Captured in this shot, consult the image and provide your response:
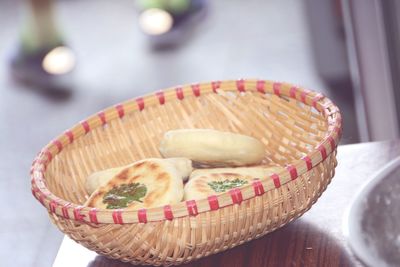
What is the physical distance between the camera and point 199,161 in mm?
965

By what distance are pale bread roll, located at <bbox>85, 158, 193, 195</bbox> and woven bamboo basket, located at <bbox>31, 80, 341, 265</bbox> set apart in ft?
0.10

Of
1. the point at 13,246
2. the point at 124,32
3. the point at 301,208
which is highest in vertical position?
the point at 301,208

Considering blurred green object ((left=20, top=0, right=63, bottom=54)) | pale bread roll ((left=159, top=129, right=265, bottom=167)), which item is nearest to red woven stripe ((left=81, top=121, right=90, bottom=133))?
pale bread roll ((left=159, top=129, right=265, bottom=167))

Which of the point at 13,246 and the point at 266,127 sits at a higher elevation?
the point at 266,127

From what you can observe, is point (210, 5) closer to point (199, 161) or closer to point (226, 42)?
point (226, 42)

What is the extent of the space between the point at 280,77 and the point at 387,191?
1.97m

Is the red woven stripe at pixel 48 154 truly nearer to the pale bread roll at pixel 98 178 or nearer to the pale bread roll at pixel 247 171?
the pale bread roll at pixel 98 178

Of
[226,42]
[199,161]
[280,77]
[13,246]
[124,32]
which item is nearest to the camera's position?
[199,161]

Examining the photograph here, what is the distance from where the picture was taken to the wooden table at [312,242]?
2.74 ft

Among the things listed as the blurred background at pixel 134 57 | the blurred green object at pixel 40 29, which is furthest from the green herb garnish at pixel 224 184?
the blurred green object at pixel 40 29

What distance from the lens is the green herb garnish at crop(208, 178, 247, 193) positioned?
0.86 m

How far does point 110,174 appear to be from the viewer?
94 cm

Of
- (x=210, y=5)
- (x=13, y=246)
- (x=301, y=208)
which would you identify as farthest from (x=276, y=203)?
(x=210, y=5)

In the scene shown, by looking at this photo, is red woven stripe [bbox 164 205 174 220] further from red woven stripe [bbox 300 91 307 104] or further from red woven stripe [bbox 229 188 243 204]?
red woven stripe [bbox 300 91 307 104]
